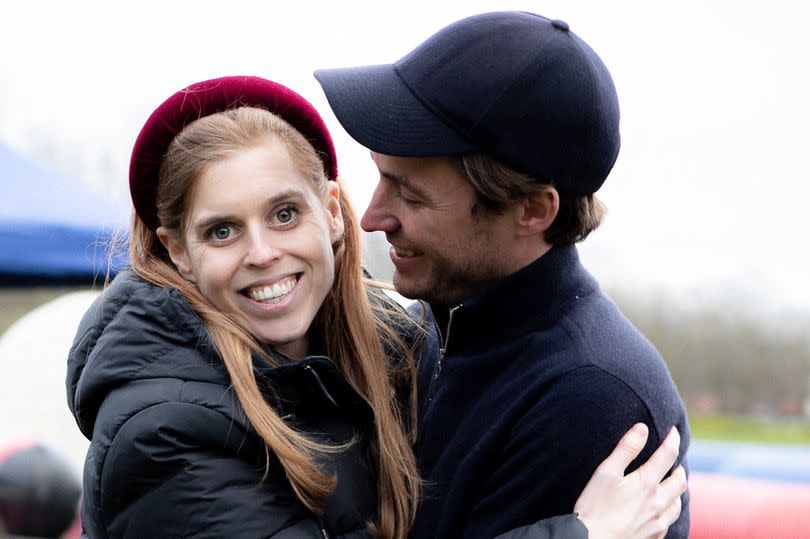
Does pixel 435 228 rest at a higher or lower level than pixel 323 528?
higher

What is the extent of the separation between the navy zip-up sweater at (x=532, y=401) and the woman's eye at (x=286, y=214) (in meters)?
0.42

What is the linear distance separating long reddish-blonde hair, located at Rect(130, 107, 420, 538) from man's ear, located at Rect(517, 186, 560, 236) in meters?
0.44

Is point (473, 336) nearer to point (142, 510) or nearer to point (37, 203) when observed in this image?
point (142, 510)

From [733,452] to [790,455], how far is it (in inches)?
11.3

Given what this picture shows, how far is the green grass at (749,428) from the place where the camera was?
19516mm

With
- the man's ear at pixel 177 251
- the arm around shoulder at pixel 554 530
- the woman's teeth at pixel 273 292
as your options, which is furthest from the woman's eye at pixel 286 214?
the arm around shoulder at pixel 554 530

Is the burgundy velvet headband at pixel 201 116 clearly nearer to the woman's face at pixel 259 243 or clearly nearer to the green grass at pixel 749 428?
the woman's face at pixel 259 243

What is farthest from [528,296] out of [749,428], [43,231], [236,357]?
[749,428]

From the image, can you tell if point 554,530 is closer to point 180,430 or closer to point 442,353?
point 442,353

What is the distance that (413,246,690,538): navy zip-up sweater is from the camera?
82.0 inches

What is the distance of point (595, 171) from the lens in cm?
225

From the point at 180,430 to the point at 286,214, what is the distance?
54cm

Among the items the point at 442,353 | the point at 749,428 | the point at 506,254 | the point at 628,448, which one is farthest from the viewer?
the point at 749,428

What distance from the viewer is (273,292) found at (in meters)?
2.21
